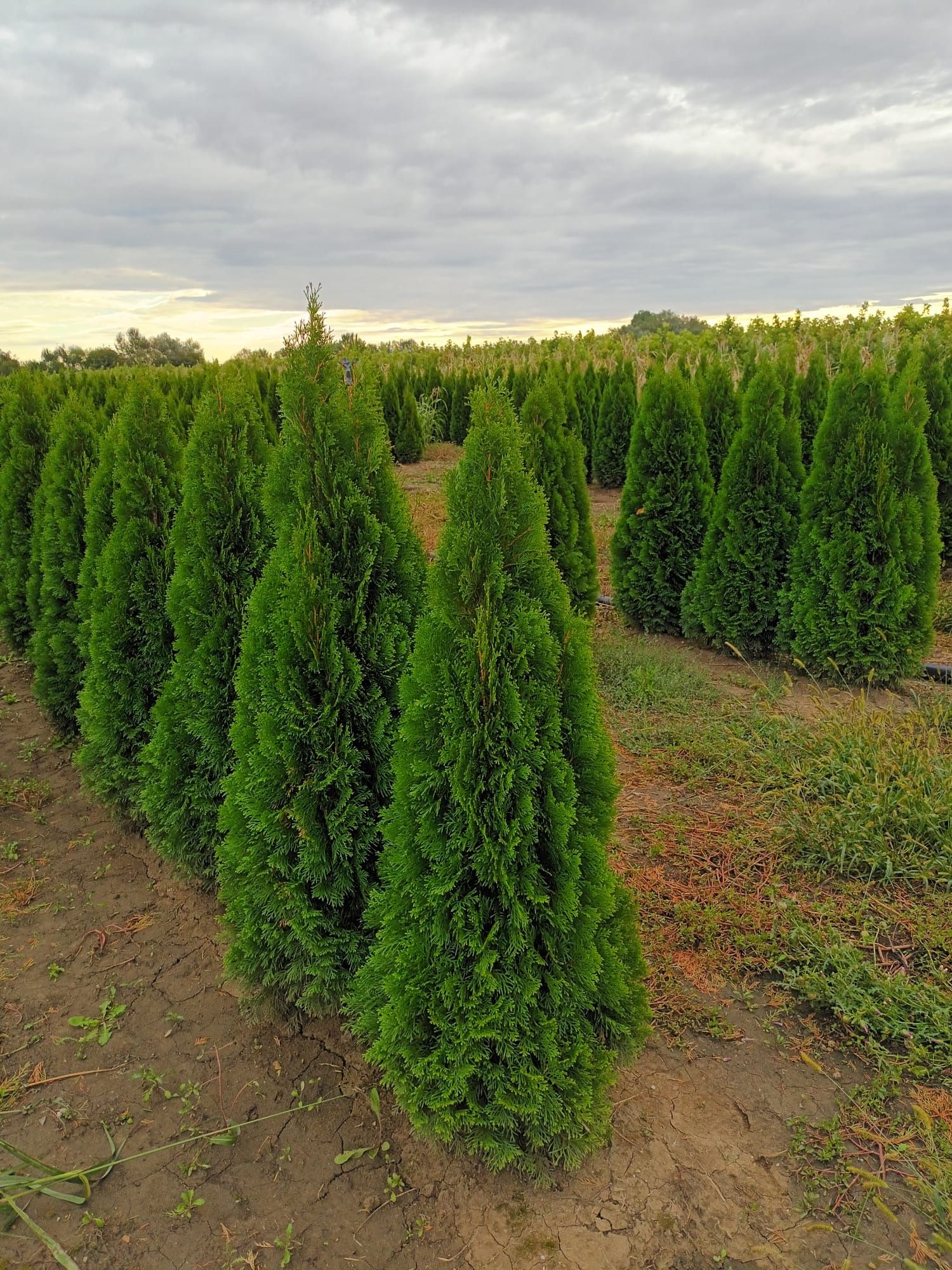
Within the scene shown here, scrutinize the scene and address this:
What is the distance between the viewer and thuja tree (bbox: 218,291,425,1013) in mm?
2834

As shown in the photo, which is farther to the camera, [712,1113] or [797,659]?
[797,659]

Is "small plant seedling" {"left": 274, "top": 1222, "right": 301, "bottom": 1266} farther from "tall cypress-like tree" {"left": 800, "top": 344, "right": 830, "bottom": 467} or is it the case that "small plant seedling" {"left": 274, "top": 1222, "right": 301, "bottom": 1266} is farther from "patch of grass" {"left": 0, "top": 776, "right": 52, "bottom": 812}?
"tall cypress-like tree" {"left": 800, "top": 344, "right": 830, "bottom": 467}

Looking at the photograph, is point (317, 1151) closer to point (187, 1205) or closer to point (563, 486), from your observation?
point (187, 1205)

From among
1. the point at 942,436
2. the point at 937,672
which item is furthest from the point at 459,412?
the point at 937,672

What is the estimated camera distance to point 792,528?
7.07 metres

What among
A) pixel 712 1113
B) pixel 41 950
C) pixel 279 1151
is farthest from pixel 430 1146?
pixel 41 950

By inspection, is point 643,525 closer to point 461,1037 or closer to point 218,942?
point 218,942

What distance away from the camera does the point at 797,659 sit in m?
6.62

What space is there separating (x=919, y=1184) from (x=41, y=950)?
3607 millimetres

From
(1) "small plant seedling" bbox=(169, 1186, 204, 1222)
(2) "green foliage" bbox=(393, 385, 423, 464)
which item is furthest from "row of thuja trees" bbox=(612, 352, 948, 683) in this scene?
(2) "green foliage" bbox=(393, 385, 423, 464)

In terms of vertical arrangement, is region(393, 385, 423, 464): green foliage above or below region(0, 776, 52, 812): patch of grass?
above

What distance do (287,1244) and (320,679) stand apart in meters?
1.69

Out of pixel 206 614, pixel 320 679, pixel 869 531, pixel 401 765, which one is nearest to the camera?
pixel 401 765

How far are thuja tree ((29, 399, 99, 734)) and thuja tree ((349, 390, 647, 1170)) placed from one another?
405cm
